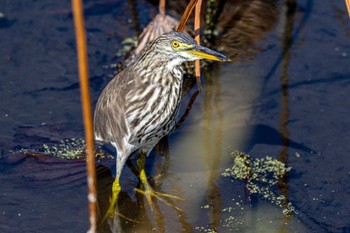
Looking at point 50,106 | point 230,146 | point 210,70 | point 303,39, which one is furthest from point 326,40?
point 50,106

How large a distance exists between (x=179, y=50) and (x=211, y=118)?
5.06ft

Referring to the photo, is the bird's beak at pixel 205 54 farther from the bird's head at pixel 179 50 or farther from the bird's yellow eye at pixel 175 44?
the bird's yellow eye at pixel 175 44

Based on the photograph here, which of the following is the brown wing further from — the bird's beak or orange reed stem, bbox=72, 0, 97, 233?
orange reed stem, bbox=72, 0, 97, 233

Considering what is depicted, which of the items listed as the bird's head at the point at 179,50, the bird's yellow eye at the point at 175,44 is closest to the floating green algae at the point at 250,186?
the bird's head at the point at 179,50

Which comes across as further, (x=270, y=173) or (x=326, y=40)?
(x=326, y=40)

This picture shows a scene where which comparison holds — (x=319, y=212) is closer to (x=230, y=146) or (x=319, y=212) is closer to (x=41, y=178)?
(x=230, y=146)

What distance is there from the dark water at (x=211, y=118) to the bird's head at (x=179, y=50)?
121 centimetres

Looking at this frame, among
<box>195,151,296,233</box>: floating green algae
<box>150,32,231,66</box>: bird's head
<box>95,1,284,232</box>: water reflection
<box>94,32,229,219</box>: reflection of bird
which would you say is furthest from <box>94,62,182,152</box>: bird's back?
<box>195,151,296,233</box>: floating green algae

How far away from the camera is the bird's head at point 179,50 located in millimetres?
4879

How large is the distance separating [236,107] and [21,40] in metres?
2.25

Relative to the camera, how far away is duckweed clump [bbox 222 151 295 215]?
5.66 metres

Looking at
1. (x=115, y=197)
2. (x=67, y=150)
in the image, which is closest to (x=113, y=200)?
(x=115, y=197)

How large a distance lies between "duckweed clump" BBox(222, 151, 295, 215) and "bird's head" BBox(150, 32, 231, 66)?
122cm

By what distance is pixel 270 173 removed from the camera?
5855 millimetres
